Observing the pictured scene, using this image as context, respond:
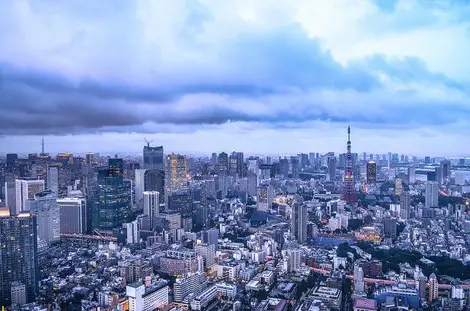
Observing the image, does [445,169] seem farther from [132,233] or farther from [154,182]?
[132,233]

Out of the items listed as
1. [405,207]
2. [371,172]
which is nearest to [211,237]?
[405,207]

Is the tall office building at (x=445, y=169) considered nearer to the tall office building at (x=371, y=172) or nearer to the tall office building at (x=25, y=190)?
the tall office building at (x=371, y=172)

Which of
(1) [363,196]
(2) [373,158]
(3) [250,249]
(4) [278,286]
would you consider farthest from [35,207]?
(2) [373,158]

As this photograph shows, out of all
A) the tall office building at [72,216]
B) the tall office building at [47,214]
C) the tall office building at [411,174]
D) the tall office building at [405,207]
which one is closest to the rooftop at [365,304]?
the tall office building at [47,214]

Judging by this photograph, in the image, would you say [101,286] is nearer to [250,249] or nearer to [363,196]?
[250,249]

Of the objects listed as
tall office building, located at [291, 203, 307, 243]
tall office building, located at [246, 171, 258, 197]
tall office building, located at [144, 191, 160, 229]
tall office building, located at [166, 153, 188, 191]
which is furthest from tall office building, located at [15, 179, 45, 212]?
tall office building, located at [246, 171, 258, 197]
